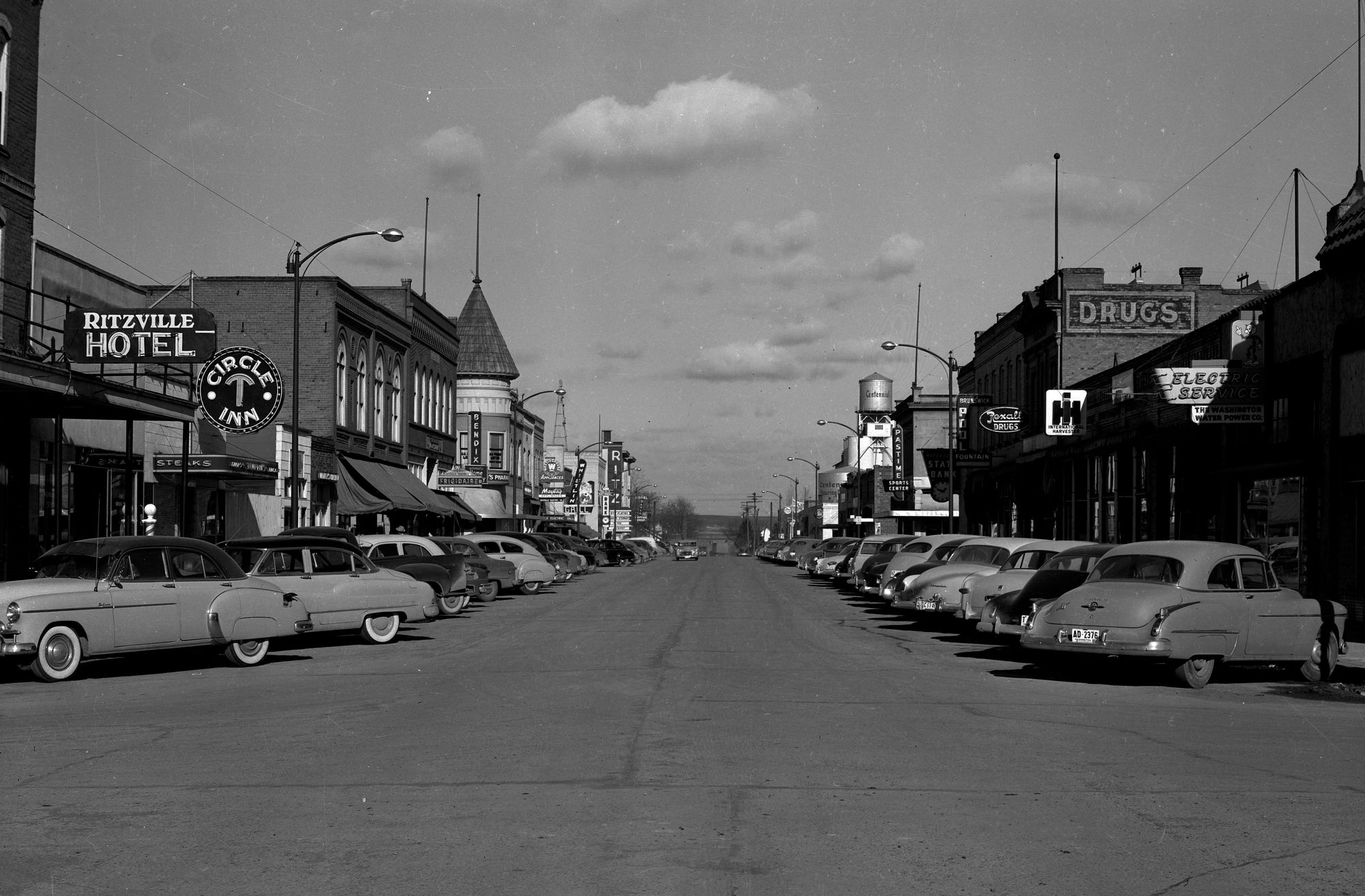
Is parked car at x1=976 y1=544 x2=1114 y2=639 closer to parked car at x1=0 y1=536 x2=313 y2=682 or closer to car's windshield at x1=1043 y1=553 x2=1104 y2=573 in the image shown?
car's windshield at x1=1043 y1=553 x2=1104 y2=573

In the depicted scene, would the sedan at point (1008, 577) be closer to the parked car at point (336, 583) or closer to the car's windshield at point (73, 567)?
the parked car at point (336, 583)

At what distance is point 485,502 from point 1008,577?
164ft

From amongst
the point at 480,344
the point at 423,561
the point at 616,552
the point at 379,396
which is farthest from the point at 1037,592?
the point at 480,344

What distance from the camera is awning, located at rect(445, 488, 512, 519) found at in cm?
6649

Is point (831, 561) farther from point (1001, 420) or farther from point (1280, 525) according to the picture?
point (1280, 525)

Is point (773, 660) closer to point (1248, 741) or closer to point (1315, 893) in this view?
point (1248, 741)

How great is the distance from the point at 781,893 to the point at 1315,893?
2.47m

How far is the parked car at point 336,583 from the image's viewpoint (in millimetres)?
18406

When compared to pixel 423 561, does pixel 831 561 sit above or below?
below

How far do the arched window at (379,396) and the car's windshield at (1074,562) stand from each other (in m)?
36.3

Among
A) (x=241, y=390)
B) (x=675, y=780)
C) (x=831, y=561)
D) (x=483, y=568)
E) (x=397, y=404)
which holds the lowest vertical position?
(x=831, y=561)

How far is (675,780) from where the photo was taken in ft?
29.3

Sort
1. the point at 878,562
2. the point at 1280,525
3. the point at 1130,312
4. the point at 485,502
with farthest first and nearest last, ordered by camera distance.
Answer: the point at 485,502 → the point at 1130,312 → the point at 878,562 → the point at 1280,525

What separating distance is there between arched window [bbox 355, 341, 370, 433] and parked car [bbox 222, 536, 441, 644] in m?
30.0
